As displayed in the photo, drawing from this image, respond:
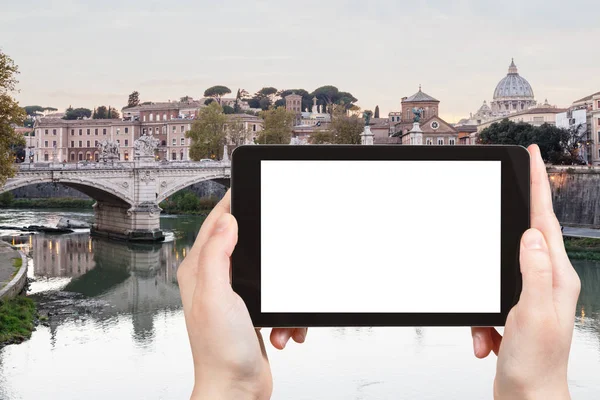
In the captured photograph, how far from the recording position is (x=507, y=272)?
892mm

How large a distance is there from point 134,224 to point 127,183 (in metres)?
1.21

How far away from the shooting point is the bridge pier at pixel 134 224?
19969mm

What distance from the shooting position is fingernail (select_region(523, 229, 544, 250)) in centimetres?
78

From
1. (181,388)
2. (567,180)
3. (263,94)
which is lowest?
(181,388)

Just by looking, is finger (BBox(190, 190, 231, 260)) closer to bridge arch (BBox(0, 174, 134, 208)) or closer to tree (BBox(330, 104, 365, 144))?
bridge arch (BBox(0, 174, 134, 208))

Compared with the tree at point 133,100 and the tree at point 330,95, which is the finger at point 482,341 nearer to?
the tree at point 133,100

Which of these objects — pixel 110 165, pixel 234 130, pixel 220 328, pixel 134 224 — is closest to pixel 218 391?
pixel 220 328

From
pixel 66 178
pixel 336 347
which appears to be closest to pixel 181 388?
pixel 336 347

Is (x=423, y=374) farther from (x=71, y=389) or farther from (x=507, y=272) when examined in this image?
(x=507, y=272)

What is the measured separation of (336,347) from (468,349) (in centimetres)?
155

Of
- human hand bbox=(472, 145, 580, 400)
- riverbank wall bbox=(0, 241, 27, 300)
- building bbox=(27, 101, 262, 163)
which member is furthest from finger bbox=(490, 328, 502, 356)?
building bbox=(27, 101, 262, 163)

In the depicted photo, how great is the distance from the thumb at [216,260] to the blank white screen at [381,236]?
0.36 ft

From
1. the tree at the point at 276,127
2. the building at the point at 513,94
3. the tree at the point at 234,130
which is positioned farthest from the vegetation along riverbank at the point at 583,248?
the building at the point at 513,94

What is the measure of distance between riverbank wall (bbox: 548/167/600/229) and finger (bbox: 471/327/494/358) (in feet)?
69.8
